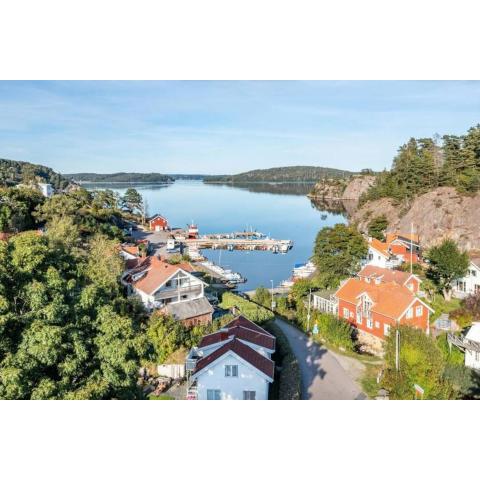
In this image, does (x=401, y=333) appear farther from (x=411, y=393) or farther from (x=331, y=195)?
(x=331, y=195)

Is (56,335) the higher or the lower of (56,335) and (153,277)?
the higher

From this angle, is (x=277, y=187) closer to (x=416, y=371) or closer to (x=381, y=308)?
(x=381, y=308)

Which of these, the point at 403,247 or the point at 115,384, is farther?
the point at 403,247

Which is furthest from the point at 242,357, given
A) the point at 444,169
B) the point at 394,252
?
the point at 444,169

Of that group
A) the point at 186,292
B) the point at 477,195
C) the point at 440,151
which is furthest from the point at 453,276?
the point at 186,292

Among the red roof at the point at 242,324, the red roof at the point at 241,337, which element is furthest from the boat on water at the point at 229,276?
the red roof at the point at 241,337

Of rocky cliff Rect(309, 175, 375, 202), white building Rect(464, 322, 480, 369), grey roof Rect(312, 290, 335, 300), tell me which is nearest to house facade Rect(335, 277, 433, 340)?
grey roof Rect(312, 290, 335, 300)
